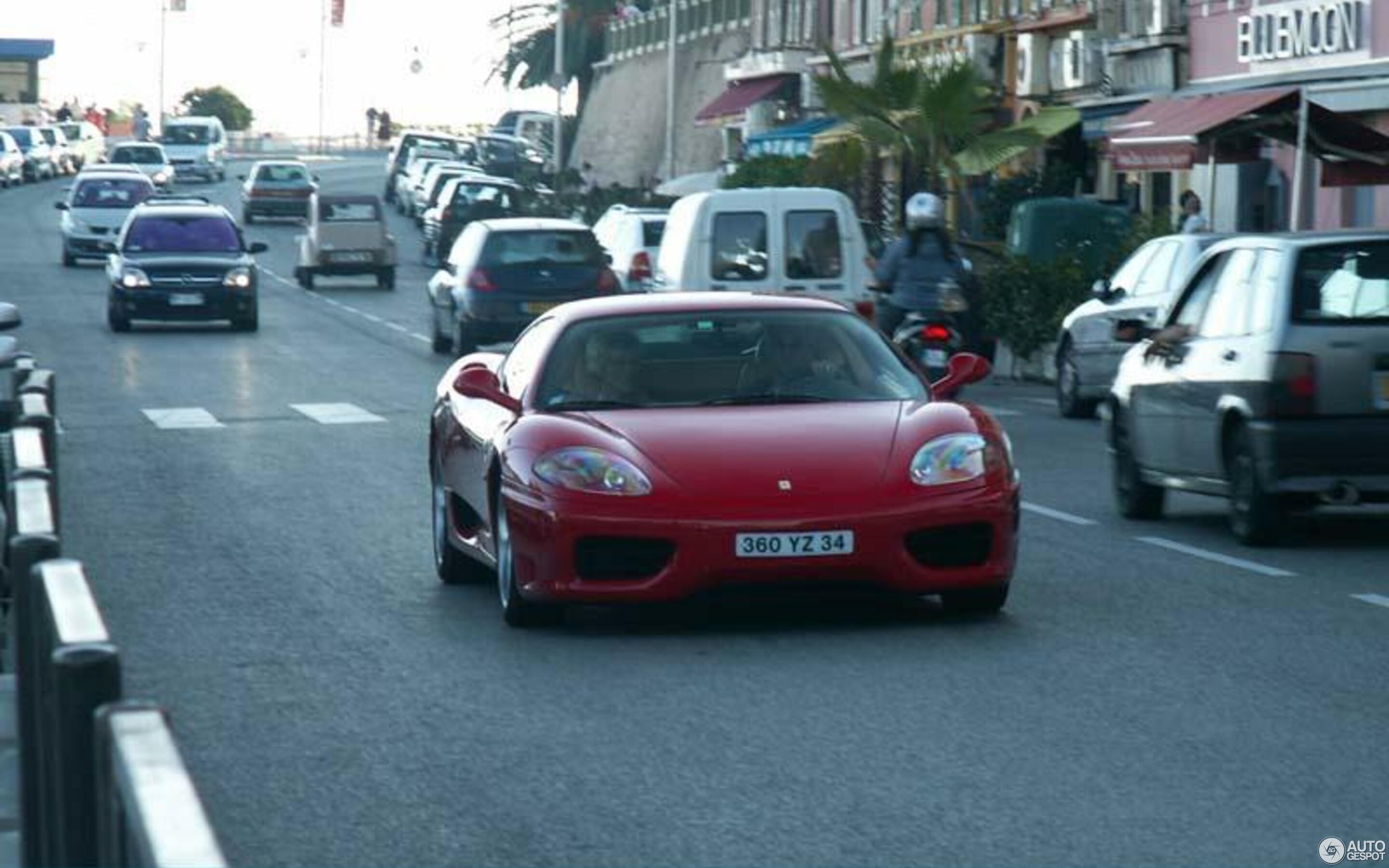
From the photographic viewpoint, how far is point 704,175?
215 feet

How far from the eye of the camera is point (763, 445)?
11305 millimetres

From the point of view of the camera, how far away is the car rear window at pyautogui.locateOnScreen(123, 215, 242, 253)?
39.0 m

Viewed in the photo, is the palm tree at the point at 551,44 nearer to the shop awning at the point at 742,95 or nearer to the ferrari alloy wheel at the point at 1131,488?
the shop awning at the point at 742,95

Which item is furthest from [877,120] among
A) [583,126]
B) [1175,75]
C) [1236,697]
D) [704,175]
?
[583,126]

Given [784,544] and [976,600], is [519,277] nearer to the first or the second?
[976,600]

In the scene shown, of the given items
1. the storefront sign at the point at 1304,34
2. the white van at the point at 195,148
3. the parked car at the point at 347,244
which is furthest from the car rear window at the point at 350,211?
the white van at the point at 195,148

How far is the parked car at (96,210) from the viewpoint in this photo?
56.9 metres

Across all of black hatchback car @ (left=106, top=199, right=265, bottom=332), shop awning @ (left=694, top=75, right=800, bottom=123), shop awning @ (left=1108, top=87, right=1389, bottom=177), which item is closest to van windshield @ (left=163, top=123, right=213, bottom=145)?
shop awning @ (left=694, top=75, right=800, bottom=123)

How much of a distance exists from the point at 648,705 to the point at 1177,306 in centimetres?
753

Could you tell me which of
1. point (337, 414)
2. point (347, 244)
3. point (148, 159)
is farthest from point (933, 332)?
point (148, 159)

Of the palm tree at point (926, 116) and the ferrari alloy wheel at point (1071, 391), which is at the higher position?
the palm tree at point (926, 116)

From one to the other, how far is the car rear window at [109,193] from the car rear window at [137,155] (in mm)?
31272

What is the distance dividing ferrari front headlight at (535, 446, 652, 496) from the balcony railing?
232 feet

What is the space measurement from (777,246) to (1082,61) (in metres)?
22.4
